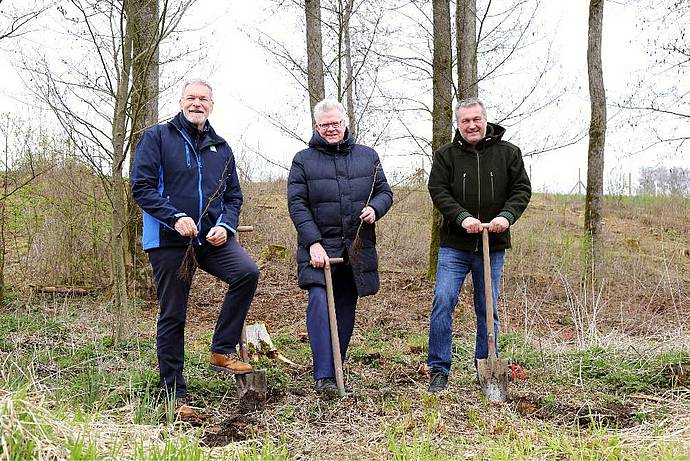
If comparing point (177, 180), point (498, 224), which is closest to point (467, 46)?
point (498, 224)

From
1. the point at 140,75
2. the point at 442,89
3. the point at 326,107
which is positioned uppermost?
the point at 442,89

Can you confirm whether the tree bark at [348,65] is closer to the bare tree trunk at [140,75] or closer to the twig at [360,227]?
the bare tree trunk at [140,75]

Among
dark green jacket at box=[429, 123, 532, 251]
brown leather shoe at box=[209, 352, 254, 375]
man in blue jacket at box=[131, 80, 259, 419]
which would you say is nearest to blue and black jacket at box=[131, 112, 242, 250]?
man in blue jacket at box=[131, 80, 259, 419]

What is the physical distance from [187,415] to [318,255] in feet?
4.11

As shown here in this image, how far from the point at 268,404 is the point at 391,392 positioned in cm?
82

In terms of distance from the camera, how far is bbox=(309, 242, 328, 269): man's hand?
4.76 meters

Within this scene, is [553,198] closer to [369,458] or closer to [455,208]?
[455,208]

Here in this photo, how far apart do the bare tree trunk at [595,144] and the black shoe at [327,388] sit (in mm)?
5243

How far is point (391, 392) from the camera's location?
15.9ft

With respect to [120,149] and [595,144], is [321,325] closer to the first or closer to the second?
[120,149]

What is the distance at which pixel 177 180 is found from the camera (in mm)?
4590

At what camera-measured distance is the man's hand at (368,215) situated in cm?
480

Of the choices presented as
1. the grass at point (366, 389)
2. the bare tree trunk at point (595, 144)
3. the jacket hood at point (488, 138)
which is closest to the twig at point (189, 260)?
the grass at point (366, 389)

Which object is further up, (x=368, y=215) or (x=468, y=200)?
(x=468, y=200)
